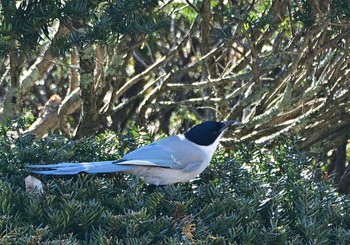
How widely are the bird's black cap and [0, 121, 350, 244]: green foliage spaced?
15 cm

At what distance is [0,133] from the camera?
5.50 m

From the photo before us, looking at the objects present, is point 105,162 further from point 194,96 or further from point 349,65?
point 194,96

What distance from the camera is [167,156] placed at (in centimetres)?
518

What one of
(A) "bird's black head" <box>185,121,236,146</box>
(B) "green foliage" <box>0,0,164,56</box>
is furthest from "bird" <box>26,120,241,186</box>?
(B) "green foliage" <box>0,0,164,56</box>

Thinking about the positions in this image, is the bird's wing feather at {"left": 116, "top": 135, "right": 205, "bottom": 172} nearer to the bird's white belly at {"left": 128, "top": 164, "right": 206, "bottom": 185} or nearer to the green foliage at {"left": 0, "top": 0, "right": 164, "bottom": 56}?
the bird's white belly at {"left": 128, "top": 164, "right": 206, "bottom": 185}

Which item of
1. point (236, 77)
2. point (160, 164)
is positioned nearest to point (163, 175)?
point (160, 164)

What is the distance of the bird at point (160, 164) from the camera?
189 inches

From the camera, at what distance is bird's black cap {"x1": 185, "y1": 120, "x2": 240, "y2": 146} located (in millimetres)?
5570

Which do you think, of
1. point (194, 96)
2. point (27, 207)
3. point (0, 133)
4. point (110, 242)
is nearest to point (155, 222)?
point (110, 242)

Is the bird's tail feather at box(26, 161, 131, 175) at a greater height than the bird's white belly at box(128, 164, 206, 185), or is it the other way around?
the bird's tail feather at box(26, 161, 131, 175)

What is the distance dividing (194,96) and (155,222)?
5.45 m

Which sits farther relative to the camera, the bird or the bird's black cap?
the bird's black cap

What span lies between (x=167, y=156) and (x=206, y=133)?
561 millimetres

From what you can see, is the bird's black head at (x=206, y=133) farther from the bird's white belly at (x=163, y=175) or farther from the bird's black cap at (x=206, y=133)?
the bird's white belly at (x=163, y=175)
